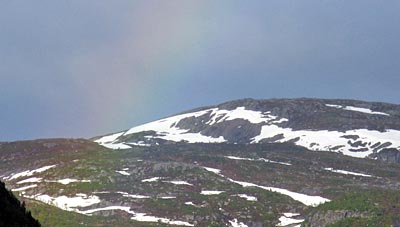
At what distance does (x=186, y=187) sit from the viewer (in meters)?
151

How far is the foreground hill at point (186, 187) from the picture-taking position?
12256cm

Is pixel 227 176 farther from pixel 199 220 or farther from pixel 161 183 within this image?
pixel 199 220

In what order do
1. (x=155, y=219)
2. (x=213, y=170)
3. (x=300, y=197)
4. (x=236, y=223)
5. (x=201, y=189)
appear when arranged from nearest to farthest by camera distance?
(x=155, y=219)
(x=236, y=223)
(x=300, y=197)
(x=201, y=189)
(x=213, y=170)

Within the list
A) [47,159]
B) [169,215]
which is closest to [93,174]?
[47,159]

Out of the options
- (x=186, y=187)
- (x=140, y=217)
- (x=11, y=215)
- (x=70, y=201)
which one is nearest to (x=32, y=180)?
(x=70, y=201)

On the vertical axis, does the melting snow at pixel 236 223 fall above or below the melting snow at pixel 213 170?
below

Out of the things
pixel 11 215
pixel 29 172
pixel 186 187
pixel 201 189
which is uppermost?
pixel 29 172

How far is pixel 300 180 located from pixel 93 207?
5960 cm

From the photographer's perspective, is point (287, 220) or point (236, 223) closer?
point (236, 223)

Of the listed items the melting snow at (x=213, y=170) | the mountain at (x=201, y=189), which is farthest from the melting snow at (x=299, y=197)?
the melting snow at (x=213, y=170)

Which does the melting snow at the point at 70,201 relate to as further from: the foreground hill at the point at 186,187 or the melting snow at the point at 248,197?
the melting snow at the point at 248,197

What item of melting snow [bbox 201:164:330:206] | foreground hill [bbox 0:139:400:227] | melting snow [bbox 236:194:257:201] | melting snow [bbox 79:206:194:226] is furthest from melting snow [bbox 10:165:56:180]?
melting snow [bbox 236:194:257:201]

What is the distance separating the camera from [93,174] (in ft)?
529

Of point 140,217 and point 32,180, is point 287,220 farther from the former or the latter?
point 32,180
